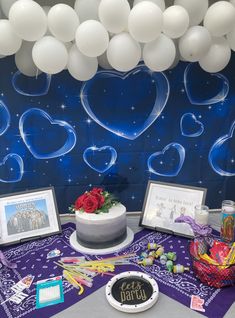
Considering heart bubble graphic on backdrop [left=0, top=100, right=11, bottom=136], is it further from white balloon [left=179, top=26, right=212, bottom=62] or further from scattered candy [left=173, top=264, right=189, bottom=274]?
scattered candy [left=173, top=264, right=189, bottom=274]

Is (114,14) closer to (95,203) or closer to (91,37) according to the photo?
(91,37)

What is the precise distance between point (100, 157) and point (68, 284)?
2.56 feet

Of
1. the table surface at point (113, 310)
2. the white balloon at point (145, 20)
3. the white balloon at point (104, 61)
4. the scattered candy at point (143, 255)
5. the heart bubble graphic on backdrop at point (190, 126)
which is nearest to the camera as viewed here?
the table surface at point (113, 310)

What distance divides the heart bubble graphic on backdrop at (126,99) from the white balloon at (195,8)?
40 centimetres

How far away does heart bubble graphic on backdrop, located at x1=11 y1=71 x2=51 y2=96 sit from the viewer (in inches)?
63.9

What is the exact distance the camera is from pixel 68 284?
47.1 inches

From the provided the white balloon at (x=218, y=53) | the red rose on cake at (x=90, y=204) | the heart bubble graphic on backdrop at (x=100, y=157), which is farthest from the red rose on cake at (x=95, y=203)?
the white balloon at (x=218, y=53)

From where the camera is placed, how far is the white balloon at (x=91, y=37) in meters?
1.19

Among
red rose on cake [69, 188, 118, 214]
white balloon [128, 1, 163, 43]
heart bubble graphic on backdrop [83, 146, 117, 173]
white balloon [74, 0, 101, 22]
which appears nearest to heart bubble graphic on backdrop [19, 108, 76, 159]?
heart bubble graphic on backdrop [83, 146, 117, 173]

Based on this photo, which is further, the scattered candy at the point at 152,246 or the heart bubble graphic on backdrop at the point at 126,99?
the heart bubble graphic on backdrop at the point at 126,99

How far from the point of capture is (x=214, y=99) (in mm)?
1699

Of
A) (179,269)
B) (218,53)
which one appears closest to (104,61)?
(218,53)

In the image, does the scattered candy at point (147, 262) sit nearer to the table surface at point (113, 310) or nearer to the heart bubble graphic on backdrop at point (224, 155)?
the table surface at point (113, 310)

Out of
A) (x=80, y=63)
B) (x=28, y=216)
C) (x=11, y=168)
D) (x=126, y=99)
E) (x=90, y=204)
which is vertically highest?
(x=80, y=63)
